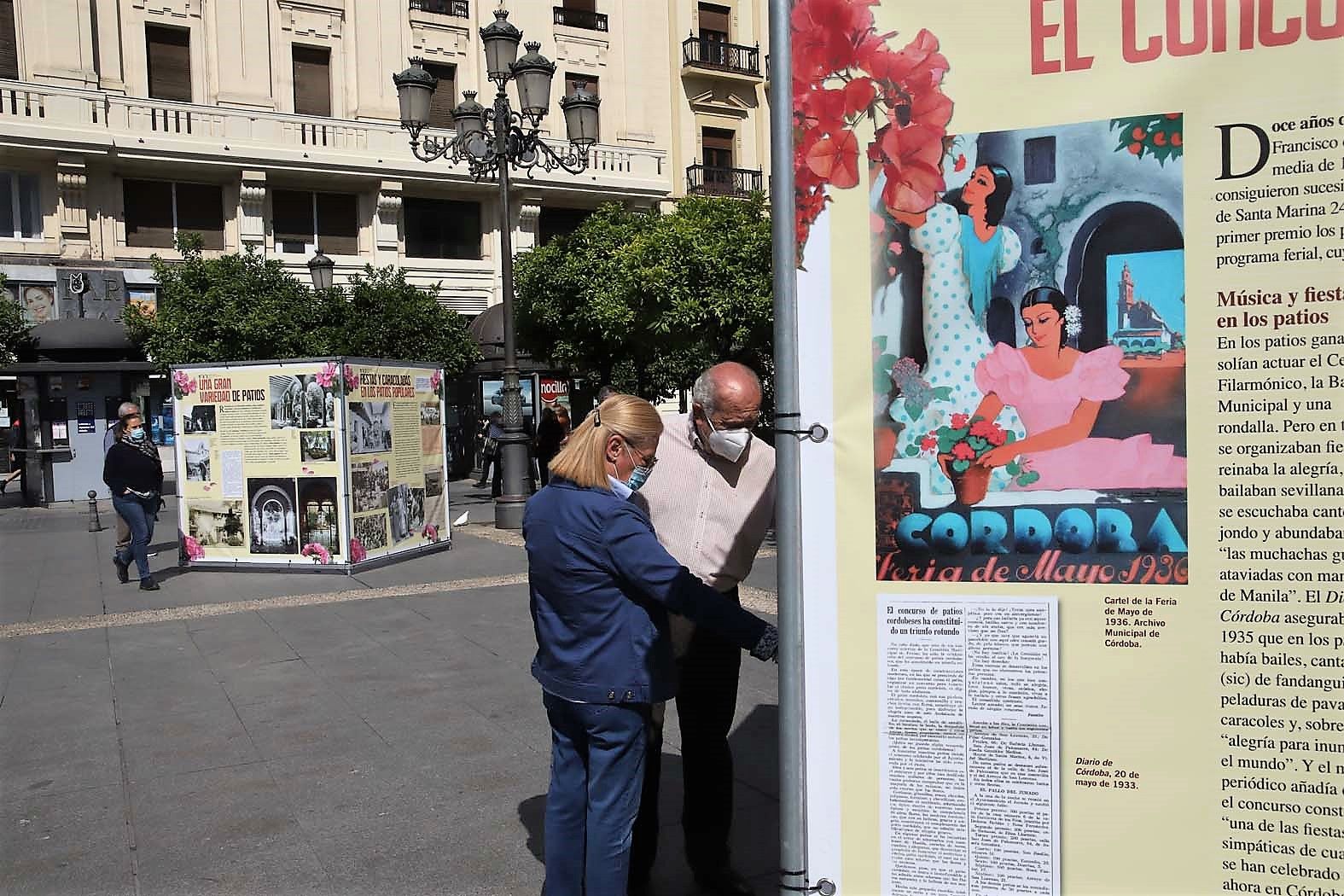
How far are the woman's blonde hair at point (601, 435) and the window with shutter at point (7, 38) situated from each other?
1004 inches

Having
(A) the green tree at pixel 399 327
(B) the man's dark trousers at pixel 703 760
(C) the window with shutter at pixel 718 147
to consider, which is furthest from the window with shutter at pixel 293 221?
(B) the man's dark trousers at pixel 703 760

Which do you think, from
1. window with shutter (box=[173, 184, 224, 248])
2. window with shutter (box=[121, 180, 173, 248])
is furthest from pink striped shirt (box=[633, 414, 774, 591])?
window with shutter (box=[121, 180, 173, 248])

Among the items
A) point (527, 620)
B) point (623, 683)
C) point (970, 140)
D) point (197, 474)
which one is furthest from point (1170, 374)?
point (197, 474)

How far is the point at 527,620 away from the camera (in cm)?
817

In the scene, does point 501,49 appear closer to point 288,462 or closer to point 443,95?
point 288,462

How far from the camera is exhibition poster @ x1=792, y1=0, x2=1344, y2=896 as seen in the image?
1.65 metres

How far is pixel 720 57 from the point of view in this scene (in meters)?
32.3

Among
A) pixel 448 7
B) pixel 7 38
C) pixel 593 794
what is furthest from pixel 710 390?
pixel 448 7

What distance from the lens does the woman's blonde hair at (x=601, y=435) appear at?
9.25ft

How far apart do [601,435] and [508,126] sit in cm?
1237

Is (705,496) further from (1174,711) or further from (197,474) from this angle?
(197,474)

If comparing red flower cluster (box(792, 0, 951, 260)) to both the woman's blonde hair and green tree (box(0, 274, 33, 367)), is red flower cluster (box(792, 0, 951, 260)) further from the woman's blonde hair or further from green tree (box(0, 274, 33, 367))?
green tree (box(0, 274, 33, 367))

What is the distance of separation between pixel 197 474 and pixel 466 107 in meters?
6.76

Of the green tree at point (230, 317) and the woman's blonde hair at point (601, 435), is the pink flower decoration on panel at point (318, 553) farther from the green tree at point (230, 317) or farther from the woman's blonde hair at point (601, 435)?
the green tree at point (230, 317)
